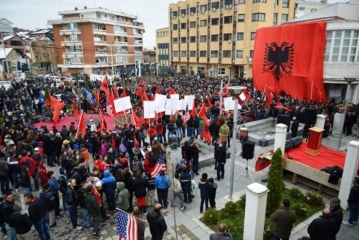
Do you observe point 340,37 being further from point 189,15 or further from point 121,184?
point 189,15

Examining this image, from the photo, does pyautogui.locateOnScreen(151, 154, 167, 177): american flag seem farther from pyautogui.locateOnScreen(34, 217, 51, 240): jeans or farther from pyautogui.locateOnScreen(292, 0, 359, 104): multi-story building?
pyautogui.locateOnScreen(292, 0, 359, 104): multi-story building

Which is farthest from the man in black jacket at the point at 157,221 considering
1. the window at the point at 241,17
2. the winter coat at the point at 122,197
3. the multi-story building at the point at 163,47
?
the multi-story building at the point at 163,47

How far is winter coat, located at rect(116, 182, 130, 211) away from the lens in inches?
345

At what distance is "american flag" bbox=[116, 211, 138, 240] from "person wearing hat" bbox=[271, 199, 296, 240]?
355 cm

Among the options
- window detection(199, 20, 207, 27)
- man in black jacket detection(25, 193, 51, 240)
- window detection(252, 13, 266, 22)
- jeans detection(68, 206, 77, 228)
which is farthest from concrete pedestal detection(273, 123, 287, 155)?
window detection(199, 20, 207, 27)

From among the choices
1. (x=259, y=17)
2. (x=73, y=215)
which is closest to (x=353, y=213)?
(x=73, y=215)

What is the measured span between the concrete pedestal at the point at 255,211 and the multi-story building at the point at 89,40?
5040 centimetres

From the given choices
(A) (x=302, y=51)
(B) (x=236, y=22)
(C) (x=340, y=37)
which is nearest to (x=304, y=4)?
(B) (x=236, y=22)

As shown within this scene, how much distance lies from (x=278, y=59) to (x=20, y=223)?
57.2ft

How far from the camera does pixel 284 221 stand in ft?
21.9

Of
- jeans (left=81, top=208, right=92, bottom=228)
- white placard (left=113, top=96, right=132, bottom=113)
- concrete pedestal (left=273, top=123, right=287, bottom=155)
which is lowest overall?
jeans (left=81, top=208, right=92, bottom=228)

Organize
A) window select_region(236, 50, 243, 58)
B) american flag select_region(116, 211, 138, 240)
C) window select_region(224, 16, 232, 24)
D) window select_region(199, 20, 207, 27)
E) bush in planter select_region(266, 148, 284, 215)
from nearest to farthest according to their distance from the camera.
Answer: american flag select_region(116, 211, 138, 240) < bush in planter select_region(266, 148, 284, 215) < window select_region(236, 50, 243, 58) < window select_region(224, 16, 232, 24) < window select_region(199, 20, 207, 27)

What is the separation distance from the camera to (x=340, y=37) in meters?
21.5

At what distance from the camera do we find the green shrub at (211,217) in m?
8.58
